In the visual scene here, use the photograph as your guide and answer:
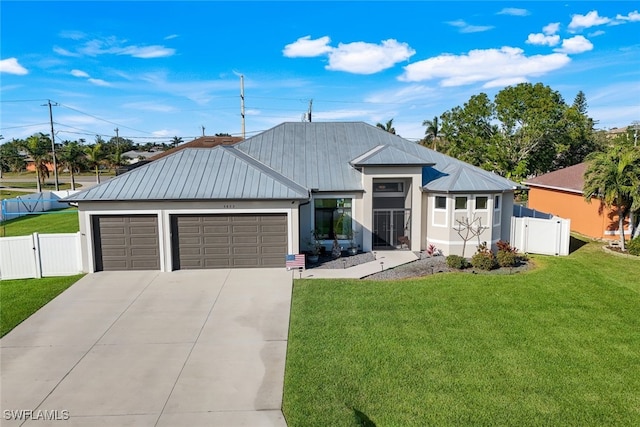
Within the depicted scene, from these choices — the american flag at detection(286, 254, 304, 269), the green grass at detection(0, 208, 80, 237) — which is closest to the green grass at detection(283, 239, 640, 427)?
the american flag at detection(286, 254, 304, 269)

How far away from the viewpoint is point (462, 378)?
8.14m

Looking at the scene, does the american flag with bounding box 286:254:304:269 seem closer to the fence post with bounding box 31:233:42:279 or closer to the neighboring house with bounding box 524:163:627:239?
the fence post with bounding box 31:233:42:279

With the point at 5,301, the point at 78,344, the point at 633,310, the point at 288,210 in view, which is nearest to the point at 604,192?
the point at 633,310

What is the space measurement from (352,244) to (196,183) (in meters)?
6.93

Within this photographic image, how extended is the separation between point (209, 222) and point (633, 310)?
13.7m

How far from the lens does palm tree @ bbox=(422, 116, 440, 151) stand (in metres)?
54.8

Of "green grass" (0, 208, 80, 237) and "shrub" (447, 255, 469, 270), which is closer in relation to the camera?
"shrub" (447, 255, 469, 270)

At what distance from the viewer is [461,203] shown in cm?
1720

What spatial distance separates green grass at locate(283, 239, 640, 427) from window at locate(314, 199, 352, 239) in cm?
439

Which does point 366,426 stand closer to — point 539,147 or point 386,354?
point 386,354

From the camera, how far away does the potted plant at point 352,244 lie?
1786cm

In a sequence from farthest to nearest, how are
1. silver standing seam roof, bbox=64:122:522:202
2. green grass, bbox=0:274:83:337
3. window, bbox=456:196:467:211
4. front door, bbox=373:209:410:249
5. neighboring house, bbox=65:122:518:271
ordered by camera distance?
front door, bbox=373:209:410:249 < window, bbox=456:196:467:211 < silver standing seam roof, bbox=64:122:522:202 < neighboring house, bbox=65:122:518:271 < green grass, bbox=0:274:83:337

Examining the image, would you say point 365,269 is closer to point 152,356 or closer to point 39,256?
point 152,356

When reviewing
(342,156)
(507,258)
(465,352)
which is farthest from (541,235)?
(465,352)
